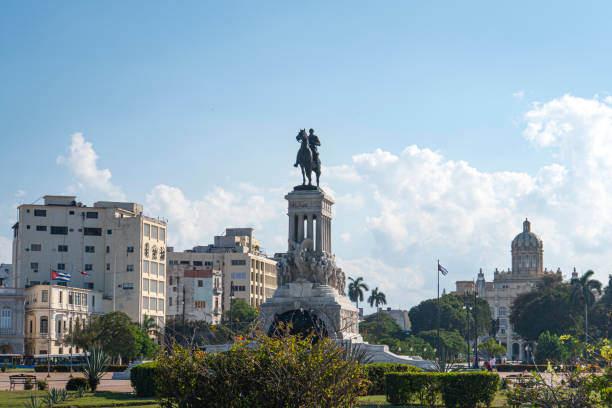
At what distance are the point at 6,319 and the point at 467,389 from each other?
2853 inches

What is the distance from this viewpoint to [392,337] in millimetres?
146000

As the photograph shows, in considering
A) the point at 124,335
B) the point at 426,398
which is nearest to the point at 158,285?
the point at 124,335

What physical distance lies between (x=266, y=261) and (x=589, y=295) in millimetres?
53099

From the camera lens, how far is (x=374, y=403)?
111 ft

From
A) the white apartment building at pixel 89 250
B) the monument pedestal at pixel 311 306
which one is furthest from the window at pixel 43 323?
the monument pedestal at pixel 311 306

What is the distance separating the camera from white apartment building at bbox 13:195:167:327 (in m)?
111

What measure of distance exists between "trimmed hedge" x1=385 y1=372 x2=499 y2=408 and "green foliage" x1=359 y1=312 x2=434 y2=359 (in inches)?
2197

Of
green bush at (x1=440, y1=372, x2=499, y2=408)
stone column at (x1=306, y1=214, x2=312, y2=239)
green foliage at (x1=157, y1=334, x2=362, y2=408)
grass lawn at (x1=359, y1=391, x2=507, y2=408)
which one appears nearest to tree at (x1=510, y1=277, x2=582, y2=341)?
stone column at (x1=306, y1=214, x2=312, y2=239)

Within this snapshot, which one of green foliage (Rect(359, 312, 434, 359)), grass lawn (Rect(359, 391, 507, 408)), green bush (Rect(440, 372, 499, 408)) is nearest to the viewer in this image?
green bush (Rect(440, 372, 499, 408))

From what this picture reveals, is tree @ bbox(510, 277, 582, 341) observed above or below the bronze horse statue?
below

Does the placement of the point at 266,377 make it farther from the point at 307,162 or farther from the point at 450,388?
the point at 307,162

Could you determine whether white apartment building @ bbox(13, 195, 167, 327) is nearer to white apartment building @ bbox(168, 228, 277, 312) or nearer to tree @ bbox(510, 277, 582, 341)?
white apartment building @ bbox(168, 228, 277, 312)

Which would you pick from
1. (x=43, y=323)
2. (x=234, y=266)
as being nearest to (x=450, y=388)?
(x=43, y=323)

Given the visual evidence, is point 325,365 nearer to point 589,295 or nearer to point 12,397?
point 12,397
